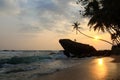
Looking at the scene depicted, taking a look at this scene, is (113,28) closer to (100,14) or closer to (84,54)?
(100,14)

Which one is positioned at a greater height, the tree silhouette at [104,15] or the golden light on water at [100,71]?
the tree silhouette at [104,15]

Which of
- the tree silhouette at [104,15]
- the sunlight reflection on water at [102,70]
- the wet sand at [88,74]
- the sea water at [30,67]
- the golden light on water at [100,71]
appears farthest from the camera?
the tree silhouette at [104,15]

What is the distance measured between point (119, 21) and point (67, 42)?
905cm

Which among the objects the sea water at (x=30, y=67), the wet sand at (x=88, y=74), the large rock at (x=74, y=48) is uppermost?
the large rock at (x=74, y=48)

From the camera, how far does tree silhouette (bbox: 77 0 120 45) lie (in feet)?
145

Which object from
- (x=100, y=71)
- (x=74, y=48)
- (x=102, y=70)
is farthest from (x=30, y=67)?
(x=74, y=48)

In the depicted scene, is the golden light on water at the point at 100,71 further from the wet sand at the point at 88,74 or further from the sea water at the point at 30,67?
the sea water at the point at 30,67

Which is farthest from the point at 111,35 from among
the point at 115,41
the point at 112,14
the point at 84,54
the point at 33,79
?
the point at 33,79

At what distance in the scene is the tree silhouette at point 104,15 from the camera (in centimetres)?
4413

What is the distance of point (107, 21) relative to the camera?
47.8 metres

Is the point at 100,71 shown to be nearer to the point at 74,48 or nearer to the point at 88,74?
the point at 88,74

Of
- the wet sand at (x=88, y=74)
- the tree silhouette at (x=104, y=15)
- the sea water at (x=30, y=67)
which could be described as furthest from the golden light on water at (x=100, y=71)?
the tree silhouette at (x=104, y=15)

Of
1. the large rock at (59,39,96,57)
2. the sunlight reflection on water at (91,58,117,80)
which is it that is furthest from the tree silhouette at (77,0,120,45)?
the sunlight reflection on water at (91,58,117,80)

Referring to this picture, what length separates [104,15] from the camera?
154 ft
